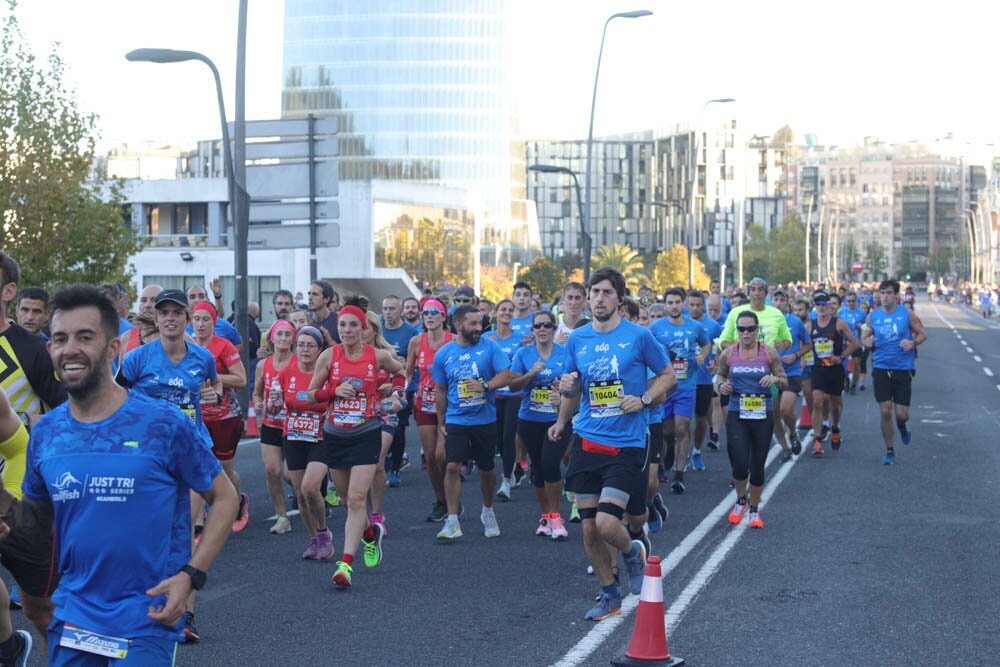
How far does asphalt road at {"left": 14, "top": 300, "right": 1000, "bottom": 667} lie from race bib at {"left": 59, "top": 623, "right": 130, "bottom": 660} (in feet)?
9.72

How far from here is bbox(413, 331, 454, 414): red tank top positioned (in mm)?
12055

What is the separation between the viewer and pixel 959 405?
77.0ft

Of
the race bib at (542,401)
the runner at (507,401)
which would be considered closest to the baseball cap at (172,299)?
the race bib at (542,401)

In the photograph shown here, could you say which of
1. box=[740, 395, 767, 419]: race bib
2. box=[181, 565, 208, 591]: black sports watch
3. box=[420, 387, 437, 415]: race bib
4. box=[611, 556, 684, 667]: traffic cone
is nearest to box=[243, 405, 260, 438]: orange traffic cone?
box=[420, 387, 437, 415]: race bib

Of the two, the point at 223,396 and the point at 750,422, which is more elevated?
the point at 223,396

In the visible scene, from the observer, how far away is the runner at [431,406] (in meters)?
11.6

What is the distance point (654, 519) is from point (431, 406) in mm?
2727

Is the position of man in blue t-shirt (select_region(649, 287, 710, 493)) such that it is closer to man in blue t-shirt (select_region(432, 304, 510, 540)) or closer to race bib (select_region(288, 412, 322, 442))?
man in blue t-shirt (select_region(432, 304, 510, 540))

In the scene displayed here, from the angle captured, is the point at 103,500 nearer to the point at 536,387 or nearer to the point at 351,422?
the point at 351,422

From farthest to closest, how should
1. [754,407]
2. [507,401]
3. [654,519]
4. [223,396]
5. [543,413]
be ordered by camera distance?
[507,401]
[543,413]
[754,407]
[654,519]
[223,396]

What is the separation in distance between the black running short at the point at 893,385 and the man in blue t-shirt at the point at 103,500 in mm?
12940

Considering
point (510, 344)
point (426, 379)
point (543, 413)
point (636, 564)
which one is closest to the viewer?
point (636, 564)

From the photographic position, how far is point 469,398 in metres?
10.7

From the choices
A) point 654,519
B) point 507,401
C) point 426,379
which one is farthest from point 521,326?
point 654,519
